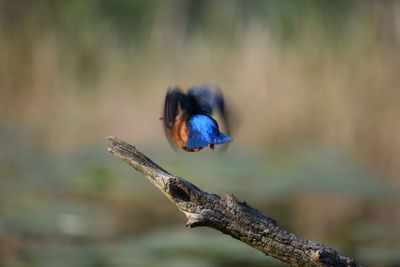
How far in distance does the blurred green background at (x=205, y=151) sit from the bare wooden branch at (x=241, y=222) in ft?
8.71

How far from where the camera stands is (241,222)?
2291 mm

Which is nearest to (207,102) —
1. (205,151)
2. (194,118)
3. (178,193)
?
(194,118)

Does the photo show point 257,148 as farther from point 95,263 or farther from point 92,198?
point 95,263

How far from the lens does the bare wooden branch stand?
7.47 feet

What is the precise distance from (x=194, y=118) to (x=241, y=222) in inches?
20.0

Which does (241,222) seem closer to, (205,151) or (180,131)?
(180,131)

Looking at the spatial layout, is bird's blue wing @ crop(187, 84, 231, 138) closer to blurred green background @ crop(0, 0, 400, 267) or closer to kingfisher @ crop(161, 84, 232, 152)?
kingfisher @ crop(161, 84, 232, 152)

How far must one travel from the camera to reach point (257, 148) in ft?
27.9

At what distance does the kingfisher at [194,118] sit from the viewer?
2582 mm

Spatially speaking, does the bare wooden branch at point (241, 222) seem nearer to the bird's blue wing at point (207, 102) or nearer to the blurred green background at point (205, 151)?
the bird's blue wing at point (207, 102)

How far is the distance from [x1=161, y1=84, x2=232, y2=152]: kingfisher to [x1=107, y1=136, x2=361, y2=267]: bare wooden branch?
0.92ft

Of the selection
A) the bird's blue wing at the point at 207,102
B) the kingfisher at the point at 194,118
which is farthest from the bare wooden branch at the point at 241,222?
the bird's blue wing at the point at 207,102

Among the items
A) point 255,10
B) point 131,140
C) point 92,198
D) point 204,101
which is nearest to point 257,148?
point 131,140

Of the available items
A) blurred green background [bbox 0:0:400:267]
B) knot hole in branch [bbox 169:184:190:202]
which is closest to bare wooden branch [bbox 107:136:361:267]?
knot hole in branch [bbox 169:184:190:202]
